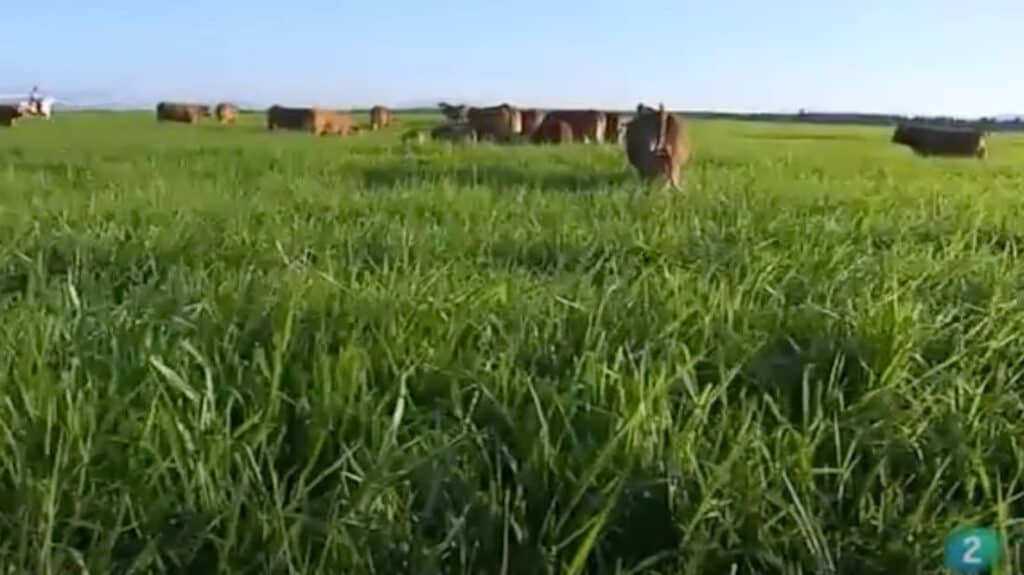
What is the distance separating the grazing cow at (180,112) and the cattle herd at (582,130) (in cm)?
36

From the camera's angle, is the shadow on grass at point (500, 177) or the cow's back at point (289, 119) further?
the cow's back at point (289, 119)

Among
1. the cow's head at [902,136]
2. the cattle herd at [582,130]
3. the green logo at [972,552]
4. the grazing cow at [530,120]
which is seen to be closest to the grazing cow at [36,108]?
the cattle herd at [582,130]

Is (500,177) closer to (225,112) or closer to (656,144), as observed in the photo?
(656,144)

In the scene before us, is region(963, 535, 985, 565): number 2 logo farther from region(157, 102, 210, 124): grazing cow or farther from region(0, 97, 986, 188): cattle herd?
region(157, 102, 210, 124): grazing cow

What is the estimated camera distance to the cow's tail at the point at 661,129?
8.53 meters

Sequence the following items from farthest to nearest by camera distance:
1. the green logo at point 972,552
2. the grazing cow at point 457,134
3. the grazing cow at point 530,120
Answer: the grazing cow at point 530,120
the grazing cow at point 457,134
the green logo at point 972,552

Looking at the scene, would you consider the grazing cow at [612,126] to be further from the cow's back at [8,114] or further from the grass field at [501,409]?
the grass field at [501,409]

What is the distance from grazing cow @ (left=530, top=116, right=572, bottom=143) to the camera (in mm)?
16273

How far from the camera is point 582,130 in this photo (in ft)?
61.6

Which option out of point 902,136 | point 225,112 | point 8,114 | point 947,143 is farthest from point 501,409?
point 225,112

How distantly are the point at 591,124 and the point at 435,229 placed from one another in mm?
14860

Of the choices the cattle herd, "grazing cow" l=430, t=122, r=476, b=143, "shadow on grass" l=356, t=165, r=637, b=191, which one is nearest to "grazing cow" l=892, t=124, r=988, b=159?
the cattle herd

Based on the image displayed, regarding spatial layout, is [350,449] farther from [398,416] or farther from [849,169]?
[849,169]

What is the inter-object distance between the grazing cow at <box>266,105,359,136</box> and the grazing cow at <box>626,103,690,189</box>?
13147mm
